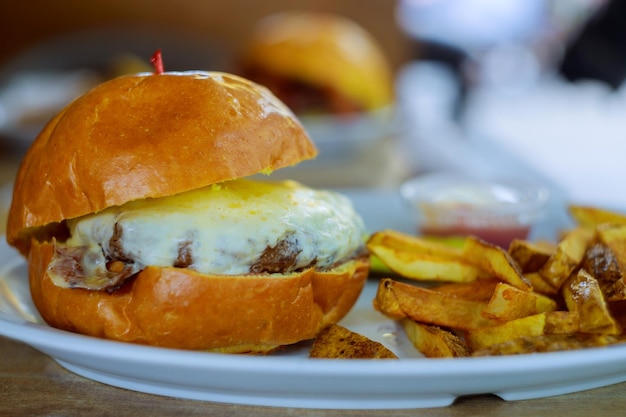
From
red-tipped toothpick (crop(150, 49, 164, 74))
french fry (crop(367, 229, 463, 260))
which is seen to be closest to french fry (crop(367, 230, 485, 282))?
french fry (crop(367, 229, 463, 260))

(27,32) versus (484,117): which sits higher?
(27,32)

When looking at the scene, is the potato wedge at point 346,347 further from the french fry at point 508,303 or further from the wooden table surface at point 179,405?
the french fry at point 508,303

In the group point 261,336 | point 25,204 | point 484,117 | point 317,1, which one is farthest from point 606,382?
point 317,1

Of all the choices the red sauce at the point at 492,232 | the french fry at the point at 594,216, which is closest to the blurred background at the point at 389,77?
the red sauce at the point at 492,232

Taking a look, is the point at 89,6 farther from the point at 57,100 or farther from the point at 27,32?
the point at 57,100

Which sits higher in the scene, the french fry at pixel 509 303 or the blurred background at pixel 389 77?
the french fry at pixel 509 303

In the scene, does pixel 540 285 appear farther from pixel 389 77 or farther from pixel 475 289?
pixel 389 77

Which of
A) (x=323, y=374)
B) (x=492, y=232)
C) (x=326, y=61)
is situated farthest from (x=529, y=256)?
(x=326, y=61)
